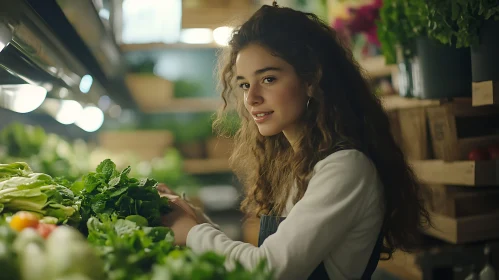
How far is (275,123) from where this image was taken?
1578 mm

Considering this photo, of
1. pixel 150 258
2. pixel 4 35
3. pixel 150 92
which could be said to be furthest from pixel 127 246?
pixel 150 92

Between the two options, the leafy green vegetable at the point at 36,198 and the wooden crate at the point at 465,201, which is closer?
the leafy green vegetable at the point at 36,198

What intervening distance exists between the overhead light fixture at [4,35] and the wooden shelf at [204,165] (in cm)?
392

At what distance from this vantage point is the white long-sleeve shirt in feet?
4.16

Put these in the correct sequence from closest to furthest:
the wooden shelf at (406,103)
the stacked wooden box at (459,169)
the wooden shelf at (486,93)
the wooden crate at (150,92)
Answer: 1. the wooden shelf at (486,93)
2. the stacked wooden box at (459,169)
3. the wooden shelf at (406,103)
4. the wooden crate at (150,92)

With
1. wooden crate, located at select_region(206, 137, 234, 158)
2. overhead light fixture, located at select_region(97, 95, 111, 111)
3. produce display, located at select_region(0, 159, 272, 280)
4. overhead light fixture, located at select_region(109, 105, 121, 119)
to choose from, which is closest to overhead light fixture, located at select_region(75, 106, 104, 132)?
overhead light fixture, located at select_region(97, 95, 111, 111)

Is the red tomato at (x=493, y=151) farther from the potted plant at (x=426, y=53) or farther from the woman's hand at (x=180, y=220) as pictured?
the woman's hand at (x=180, y=220)

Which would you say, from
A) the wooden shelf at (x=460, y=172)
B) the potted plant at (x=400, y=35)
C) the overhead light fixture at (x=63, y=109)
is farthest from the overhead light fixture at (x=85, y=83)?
the wooden shelf at (x=460, y=172)

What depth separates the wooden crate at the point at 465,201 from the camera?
6.89ft

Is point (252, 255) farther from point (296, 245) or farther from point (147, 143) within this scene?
point (147, 143)

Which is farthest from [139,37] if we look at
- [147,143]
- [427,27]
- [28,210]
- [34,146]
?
[28,210]

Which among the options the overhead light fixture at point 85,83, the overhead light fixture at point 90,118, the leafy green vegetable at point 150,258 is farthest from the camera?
the overhead light fixture at point 90,118

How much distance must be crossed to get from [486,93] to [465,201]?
1.84 ft

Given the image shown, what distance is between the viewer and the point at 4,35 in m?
1.26
